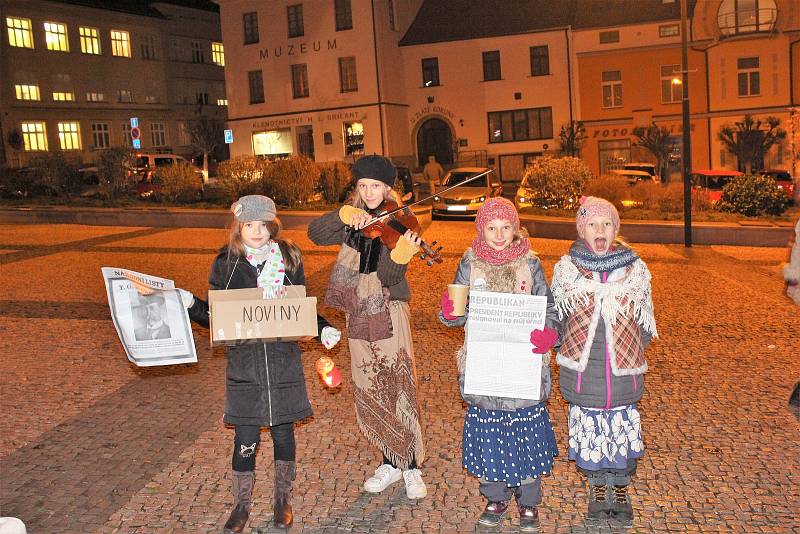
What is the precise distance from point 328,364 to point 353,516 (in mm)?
854

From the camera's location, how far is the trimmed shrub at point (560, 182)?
67.2 feet

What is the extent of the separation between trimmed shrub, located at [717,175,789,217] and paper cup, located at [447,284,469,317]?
15.9m

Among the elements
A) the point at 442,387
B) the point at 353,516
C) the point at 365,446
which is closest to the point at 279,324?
the point at 353,516

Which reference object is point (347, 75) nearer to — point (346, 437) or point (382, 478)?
point (346, 437)

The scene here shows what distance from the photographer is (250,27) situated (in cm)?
4528

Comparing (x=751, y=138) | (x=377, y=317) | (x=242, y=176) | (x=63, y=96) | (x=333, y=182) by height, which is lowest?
(x=377, y=317)

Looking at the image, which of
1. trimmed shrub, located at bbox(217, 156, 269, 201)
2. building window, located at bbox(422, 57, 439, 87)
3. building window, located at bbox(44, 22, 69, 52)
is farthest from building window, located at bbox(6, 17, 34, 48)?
trimmed shrub, located at bbox(217, 156, 269, 201)

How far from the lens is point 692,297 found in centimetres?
1080

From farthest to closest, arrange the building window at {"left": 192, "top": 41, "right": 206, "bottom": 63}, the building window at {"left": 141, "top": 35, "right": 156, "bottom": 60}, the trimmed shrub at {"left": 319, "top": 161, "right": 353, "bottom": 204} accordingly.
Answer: the building window at {"left": 192, "top": 41, "right": 206, "bottom": 63} < the building window at {"left": 141, "top": 35, "right": 156, "bottom": 60} < the trimmed shrub at {"left": 319, "top": 161, "right": 353, "bottom": 204}

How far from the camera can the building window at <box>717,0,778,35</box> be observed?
131 ft

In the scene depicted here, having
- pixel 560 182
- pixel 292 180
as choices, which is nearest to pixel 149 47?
pixel 292 180

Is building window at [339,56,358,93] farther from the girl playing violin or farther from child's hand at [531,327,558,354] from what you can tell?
child's hand at [531,327,558,354]

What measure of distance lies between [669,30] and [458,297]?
39.9 meters

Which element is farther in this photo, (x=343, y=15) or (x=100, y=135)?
(x=100, y=135)
